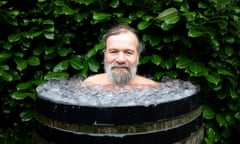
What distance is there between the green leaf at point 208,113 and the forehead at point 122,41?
91 cm

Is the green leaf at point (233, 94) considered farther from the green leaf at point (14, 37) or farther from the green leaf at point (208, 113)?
the green leaf at point (14, 37)

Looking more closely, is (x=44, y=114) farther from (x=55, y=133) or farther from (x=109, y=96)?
(x=109, y=96)

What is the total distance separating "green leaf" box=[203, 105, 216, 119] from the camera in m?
2.83

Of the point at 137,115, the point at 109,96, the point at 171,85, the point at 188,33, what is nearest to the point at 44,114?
the point at 109,96

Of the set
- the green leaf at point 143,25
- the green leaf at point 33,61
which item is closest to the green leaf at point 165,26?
the green leaf at point 143,25

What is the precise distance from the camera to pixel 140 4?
2.88m

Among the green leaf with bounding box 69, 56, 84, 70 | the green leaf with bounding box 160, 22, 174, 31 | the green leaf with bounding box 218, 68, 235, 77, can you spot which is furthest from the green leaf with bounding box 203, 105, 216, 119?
the green leaf with bounding box 69, 56, 84, 70

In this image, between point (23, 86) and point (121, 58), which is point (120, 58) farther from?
point (23, 86)

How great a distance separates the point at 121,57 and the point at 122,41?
99 millimetres

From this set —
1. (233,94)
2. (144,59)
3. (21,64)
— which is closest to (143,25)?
(144,59)

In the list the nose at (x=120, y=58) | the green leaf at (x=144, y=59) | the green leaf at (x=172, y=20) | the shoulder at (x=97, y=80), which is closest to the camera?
the nose at (x=120, y=58)

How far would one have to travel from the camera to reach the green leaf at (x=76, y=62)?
111 inches

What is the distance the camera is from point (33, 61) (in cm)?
286

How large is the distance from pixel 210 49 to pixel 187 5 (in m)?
A: 0.37
